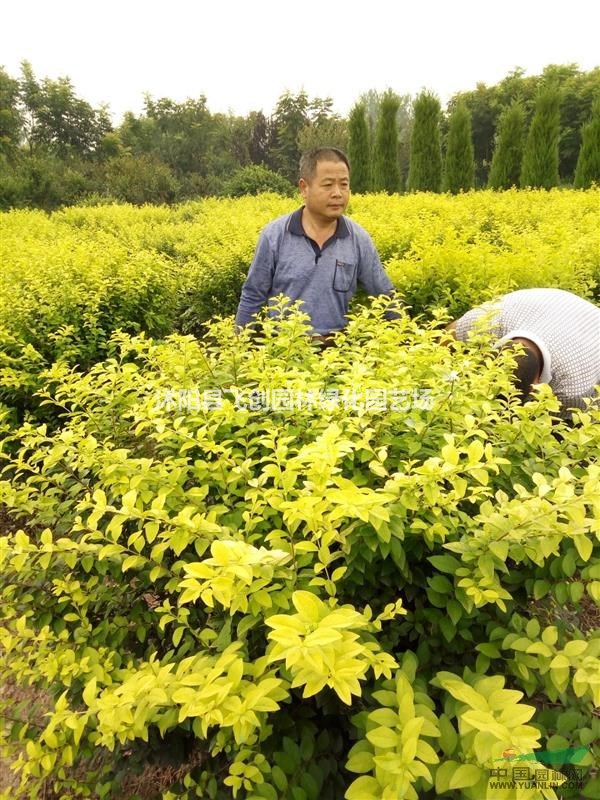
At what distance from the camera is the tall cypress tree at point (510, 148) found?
17.1m

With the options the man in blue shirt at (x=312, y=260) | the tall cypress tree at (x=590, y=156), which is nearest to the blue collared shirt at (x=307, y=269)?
the man in blue shirt at (x=312, y=260)

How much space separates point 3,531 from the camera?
3.35 meters

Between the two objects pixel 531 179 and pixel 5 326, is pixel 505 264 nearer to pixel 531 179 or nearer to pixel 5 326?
pixel 5 326

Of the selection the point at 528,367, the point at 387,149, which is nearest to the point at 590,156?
the point at 387,149

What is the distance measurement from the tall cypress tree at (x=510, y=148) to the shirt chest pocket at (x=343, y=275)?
652 inches

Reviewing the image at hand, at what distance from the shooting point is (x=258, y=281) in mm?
3385

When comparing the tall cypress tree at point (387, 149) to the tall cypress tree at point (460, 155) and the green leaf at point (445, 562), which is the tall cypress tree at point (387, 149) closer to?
the tall cypress tree at point (460, 155)

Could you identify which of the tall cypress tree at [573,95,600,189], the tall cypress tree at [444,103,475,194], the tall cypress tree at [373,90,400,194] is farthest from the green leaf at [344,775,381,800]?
the tall cypress tree at [373,90,400,194]

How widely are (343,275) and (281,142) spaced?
39615 millimetres

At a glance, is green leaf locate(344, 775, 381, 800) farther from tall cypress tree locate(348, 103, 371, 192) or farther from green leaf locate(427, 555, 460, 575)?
tall cypress tree locate(348, 103, 371, 192)

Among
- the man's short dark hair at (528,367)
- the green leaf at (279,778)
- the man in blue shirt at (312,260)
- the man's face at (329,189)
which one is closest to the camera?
the green leaf at (279,778)

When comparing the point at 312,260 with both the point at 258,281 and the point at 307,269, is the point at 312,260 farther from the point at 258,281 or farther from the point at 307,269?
the point at 258,281

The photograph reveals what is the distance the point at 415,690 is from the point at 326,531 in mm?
410

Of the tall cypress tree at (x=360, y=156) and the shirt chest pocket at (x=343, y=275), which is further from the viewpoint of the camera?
the tall cypress tree at (x=360, y=156)
